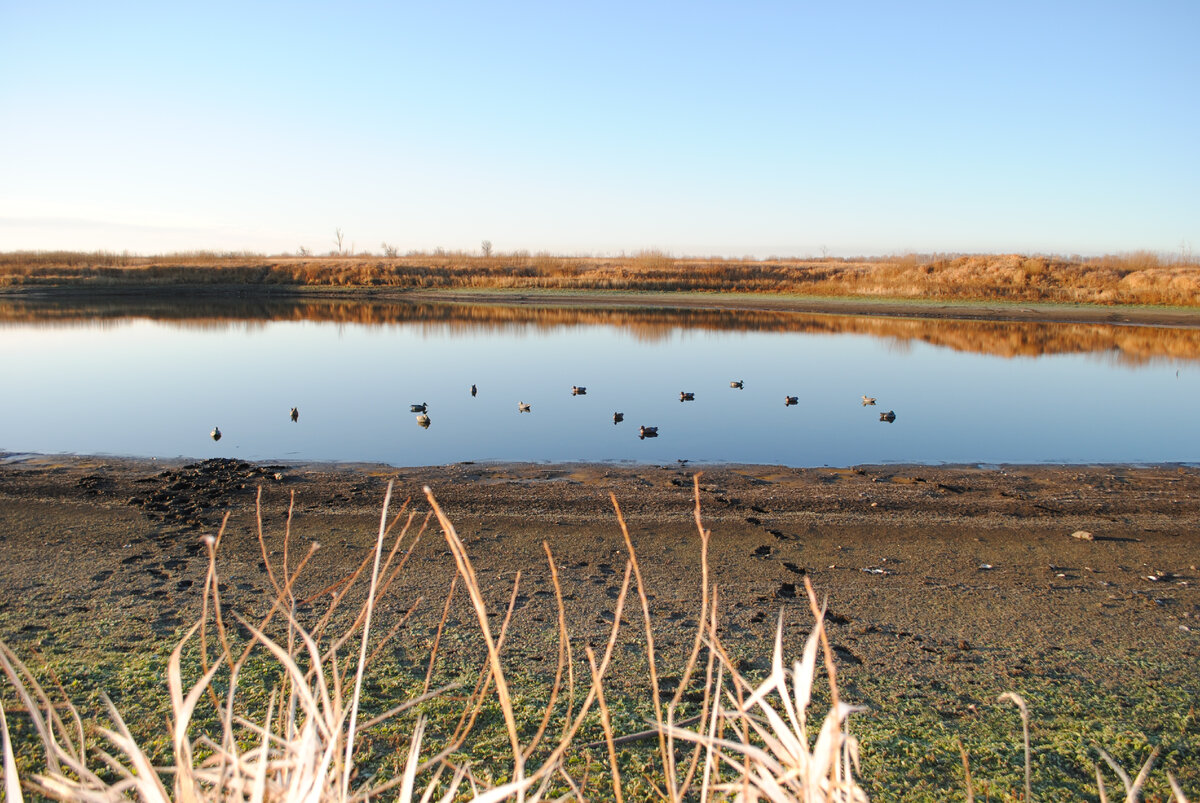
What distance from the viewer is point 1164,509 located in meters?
9.18

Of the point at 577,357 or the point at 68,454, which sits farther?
the point at 577,357

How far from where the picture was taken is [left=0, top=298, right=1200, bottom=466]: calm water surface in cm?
1384

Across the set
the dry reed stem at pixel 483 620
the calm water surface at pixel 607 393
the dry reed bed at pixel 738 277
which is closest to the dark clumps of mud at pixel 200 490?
the calm water surface at pixel 607 393

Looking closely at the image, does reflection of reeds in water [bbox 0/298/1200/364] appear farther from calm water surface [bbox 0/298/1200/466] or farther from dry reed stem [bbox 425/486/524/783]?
dry reed stem [bbox 425/486/524/783]

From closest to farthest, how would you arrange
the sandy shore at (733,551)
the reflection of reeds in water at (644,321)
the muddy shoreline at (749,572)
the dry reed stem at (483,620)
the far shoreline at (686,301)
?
the dry reed stem at (483,620), the muddy shoreline at (749,572), the sandy shore at (733,551), the reflection of reeds in water at (644,321), the far shoreline at (686,301)

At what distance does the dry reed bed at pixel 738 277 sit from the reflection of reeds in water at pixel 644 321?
29.7 feet

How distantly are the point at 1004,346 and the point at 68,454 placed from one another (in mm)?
27827

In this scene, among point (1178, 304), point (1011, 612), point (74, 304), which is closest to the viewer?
point (1011, 612)

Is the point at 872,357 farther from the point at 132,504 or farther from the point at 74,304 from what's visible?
the point at 74,304

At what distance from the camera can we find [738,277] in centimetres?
6550

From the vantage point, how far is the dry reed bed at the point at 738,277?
146 feet

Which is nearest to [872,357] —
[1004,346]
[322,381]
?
[1004,346]

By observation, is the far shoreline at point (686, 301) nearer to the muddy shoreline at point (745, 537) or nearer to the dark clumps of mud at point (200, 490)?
the muddy shoreline at point (745, 537)

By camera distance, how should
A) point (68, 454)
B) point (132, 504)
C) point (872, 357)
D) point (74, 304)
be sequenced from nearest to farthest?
point (132, 504), point (68, 454), point (872, 357), point (74, 304)
